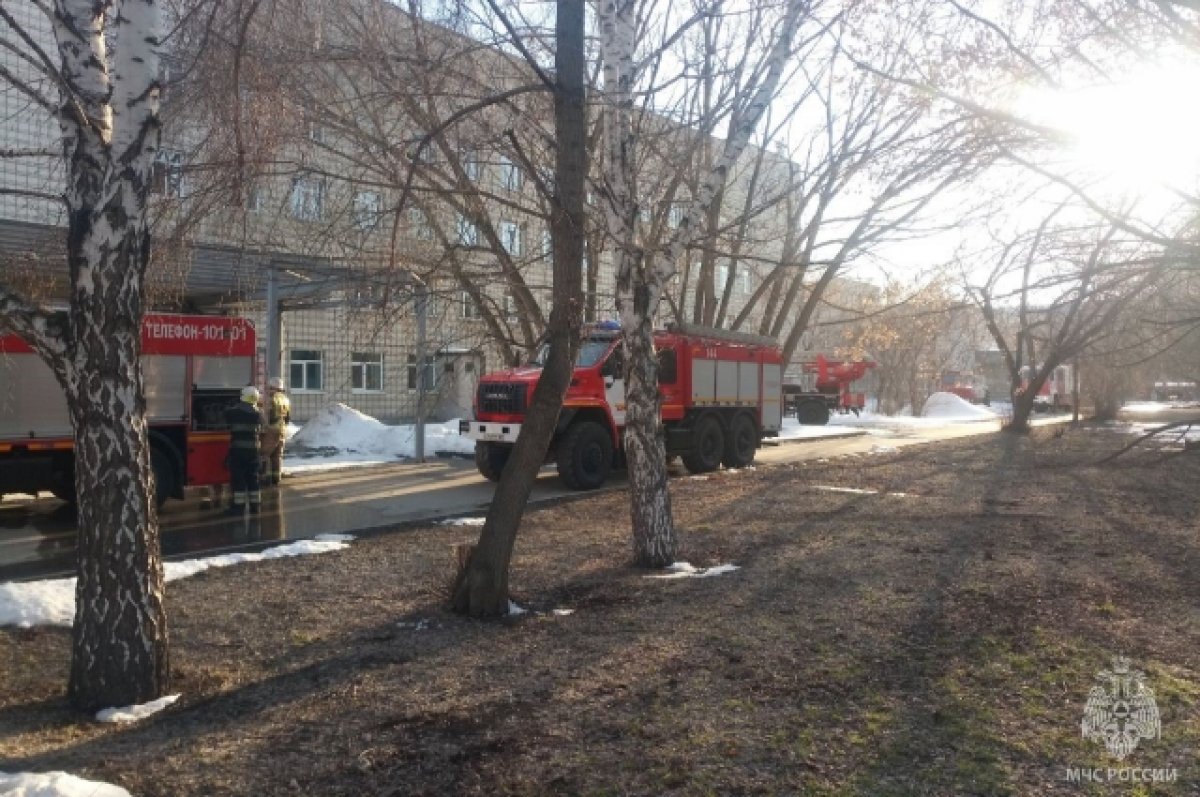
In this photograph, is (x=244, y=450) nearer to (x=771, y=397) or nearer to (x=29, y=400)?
(x=29, y=400)

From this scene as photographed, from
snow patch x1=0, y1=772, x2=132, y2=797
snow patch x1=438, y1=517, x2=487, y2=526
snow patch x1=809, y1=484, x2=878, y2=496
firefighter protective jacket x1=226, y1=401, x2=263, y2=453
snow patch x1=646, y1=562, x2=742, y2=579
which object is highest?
firefighter protective jacket x1=226, y1=401, x2=263, y2=453

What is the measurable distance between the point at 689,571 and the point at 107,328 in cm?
489

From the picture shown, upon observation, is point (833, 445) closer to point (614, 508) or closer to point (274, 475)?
point (614, 508)

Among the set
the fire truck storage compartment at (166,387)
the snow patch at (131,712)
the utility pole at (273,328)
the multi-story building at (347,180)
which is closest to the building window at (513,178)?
the multi-story building at (347,180)

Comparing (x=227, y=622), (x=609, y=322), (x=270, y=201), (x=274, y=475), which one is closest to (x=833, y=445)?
(x=609, y=322)

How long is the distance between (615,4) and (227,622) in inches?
224

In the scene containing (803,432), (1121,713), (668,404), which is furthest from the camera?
(803,432)

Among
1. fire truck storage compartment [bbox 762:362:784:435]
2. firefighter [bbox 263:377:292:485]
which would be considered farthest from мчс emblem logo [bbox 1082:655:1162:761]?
fire truck storage compartment [bbox 762:362:784:435]

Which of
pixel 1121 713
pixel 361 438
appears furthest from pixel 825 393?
pixel 1121 713

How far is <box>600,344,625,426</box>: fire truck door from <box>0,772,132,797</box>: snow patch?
11.9m

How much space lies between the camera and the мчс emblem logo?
3990mm

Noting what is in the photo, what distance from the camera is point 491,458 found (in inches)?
587

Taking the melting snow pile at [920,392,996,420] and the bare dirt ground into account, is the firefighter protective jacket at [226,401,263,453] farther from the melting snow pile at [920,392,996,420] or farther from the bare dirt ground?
the melting snow pile at [920,392,996,420]

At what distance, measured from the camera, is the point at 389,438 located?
2094 centimetres
